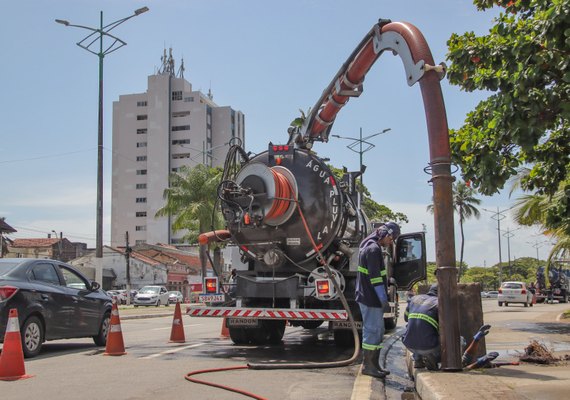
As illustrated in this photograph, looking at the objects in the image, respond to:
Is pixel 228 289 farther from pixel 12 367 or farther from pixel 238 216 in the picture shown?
pixel 12 367

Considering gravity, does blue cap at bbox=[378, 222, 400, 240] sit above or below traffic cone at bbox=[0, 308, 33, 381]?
above

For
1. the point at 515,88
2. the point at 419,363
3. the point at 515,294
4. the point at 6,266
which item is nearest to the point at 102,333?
the point at 6,266

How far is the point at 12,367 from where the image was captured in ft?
23.4

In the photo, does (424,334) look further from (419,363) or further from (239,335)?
(239,335)

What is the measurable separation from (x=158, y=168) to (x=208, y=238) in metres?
85.9

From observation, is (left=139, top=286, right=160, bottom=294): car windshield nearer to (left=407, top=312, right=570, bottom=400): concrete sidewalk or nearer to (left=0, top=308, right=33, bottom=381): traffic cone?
(left=0, top=308, right=33, bottom=381): traffic cone

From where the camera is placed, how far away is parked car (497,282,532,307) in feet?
115

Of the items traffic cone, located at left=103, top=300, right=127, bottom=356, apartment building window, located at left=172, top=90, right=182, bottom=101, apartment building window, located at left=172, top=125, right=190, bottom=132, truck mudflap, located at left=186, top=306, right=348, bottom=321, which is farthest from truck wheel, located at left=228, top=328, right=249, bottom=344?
apartment building window, located at left=172, top=90, right=182, bottom=101

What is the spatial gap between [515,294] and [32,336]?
1251 inches

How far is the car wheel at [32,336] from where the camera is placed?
29.1 feet

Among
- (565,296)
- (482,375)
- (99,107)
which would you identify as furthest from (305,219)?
(565,296)

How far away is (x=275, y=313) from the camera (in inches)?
362

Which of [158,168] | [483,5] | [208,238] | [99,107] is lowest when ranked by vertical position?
[208,238]

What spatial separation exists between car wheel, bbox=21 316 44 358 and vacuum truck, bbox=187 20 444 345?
91.3 inches
